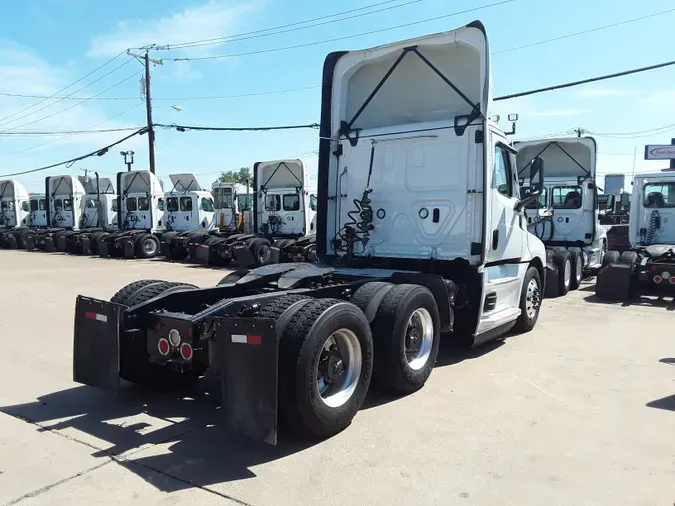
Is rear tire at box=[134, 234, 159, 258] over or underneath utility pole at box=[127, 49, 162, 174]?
underneath

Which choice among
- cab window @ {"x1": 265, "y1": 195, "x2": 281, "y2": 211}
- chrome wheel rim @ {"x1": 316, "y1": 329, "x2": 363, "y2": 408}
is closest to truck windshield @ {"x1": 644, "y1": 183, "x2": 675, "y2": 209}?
chrome wheel rim @ {"x1": 316, "y1": 329, "x2": 363, "y2": 408}

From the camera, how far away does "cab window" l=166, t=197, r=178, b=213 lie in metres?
25.2

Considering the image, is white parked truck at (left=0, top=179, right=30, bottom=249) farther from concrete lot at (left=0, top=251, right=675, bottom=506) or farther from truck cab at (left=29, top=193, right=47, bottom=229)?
concrete lot at (left=0, top=251, right=675, bottom=506)

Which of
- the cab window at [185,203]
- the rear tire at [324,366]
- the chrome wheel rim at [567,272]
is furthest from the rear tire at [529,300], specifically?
the cab window at [185,203]

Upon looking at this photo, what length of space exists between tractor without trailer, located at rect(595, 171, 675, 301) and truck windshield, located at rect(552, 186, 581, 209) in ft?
5.33

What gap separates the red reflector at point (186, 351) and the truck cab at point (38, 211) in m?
31.8

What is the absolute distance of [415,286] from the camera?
564 cm

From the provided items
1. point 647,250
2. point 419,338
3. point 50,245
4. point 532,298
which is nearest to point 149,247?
point 50,245

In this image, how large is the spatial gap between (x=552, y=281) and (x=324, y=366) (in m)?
9.22

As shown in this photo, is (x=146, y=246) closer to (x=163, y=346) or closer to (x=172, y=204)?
(x=172, y=204)

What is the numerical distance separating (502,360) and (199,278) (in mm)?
10590

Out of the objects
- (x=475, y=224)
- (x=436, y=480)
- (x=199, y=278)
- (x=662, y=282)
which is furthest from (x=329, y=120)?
(x=199, y=278)

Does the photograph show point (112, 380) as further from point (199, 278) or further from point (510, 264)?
point (199, 278)

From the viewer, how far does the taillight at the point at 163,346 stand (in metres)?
4.70
